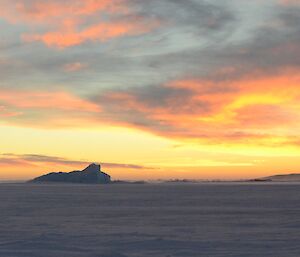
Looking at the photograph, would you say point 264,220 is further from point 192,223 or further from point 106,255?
point 106,255

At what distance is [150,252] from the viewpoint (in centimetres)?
2333

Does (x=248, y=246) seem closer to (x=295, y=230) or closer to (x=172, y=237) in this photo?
(x=172, y=237)

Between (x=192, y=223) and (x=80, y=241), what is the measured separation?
1183cm

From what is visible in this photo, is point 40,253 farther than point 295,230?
No

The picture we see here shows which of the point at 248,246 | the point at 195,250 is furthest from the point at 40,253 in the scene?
the point at 248,246

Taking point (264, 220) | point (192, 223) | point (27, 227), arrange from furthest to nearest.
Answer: point (264, 220)
point (192, 223)
point (27, 227)

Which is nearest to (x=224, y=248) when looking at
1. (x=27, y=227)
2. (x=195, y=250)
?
(x=195, y=250)

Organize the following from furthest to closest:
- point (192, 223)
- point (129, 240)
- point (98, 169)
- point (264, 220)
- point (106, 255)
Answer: point (98, 169)
point (264, 220)
point (192, 223)
point (129, 240)
point (106, 255)

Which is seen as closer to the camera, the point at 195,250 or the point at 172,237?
the point at 195,250

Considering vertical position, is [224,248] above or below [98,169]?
below

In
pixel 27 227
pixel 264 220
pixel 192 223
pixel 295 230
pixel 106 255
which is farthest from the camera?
pixel 264 220

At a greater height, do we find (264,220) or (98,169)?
(98,169)

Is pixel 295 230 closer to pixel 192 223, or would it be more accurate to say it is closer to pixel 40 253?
pixel 192 223

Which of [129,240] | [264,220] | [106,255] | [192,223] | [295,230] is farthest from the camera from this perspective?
[264,220]
